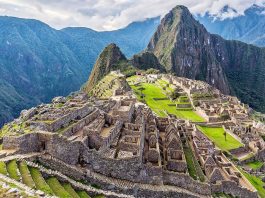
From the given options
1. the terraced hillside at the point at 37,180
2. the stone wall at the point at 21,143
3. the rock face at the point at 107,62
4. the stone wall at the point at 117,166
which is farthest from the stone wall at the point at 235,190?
the rock face at the point at 107,62

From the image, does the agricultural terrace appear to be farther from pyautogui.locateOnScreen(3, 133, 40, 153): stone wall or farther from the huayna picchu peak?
pyautogui.locateOnScreen(3, 133, 40, 153): stone wall

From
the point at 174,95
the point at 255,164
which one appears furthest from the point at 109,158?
the point at 174,95

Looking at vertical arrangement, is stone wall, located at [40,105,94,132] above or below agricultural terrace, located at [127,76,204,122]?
above

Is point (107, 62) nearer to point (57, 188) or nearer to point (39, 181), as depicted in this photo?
point (57, 188)

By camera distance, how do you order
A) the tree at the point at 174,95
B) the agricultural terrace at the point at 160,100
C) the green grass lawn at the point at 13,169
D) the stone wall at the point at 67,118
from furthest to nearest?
the tree at the point at 174,95 < the agricultural terrace at the point at 160,100 < the stone wall at the point at 67,118 < the green grass lawn at the point at 13,169

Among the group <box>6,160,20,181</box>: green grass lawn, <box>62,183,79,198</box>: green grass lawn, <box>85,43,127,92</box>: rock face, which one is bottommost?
<box>62,183,79,198</box>: green grass lawn

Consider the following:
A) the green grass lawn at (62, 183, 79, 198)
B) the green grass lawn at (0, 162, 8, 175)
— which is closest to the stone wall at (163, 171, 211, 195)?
the green grass lawn at (62, 183, 79, 198)

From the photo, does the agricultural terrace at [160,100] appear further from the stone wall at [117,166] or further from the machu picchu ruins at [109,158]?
the stone wall at [117,166]
